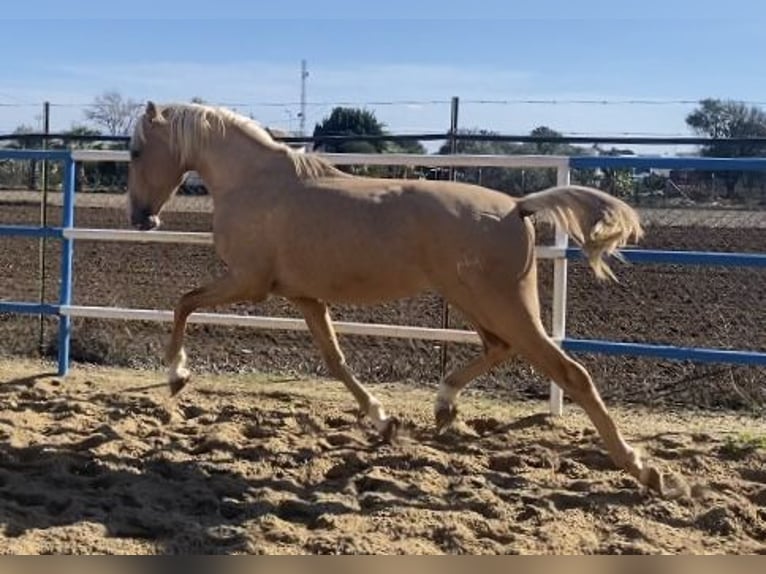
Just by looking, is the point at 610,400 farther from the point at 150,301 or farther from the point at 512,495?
the point at 150,301

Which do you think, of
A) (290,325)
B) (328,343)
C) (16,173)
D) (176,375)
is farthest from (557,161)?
(16,173)

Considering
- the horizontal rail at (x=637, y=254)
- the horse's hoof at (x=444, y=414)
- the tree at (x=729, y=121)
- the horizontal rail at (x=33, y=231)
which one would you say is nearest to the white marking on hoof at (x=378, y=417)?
the horse's hoof at (x=444, y=414)

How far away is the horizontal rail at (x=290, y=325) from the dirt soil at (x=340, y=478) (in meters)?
0.45

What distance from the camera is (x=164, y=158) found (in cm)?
573

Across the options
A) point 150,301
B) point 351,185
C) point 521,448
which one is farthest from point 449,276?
point 150,301

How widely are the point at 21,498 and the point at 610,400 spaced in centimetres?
387

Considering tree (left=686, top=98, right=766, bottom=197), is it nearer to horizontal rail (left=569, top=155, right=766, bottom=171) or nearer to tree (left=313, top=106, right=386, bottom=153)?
tree (left=313, top=106, right=386, bottom=153)

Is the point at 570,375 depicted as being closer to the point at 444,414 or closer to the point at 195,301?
the point at 444,414

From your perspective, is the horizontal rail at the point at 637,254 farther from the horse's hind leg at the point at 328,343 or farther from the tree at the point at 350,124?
the tree at the point at 350,124

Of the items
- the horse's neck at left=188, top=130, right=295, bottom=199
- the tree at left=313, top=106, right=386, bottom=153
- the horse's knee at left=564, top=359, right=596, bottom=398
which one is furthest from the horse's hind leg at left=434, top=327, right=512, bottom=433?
the tree at left=313, top=106, right=386, bottom=153

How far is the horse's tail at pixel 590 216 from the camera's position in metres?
4.76

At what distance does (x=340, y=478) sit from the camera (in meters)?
4.77

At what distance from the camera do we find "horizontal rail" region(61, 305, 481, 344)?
20.4 ft

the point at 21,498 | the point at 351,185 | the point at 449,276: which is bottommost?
the point at 21,498
